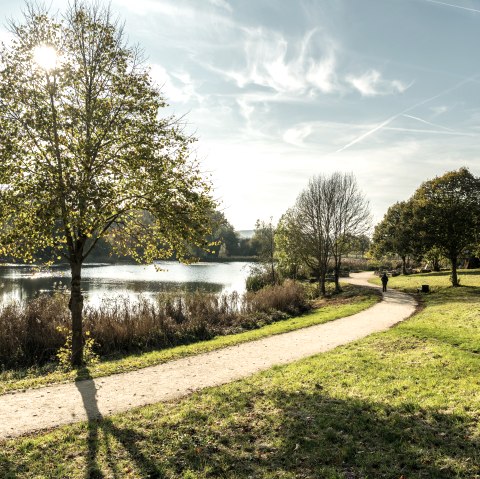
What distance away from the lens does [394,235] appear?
5228 cm

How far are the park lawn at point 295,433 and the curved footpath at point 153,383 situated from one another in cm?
73

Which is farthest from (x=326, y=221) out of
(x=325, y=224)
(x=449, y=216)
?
(x=449, y=216)

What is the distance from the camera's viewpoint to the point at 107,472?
611cm

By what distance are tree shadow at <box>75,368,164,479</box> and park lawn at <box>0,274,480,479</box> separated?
19 millimetres

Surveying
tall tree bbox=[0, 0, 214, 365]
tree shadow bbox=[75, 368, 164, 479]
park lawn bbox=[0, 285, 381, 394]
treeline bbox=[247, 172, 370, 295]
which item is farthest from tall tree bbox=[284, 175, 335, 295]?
tree shadow bbox=[75, 368, 164, 479]

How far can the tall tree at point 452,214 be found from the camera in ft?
104

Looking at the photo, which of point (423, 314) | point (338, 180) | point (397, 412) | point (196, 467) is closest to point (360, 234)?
point (338, 180)

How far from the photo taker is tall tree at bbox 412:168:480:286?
31656 millimetres

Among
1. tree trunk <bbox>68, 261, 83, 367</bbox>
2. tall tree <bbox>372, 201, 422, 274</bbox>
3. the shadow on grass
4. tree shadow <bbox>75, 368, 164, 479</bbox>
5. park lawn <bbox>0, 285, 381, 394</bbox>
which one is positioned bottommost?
park lawn <bbox>0, 285, 381, 394</bbox>

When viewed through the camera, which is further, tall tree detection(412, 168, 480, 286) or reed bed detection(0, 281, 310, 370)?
tall tree detection(412, 168, 480, 286)

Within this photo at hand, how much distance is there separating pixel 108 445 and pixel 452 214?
1263 inches

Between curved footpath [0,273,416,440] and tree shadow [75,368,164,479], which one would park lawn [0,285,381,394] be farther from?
tree shadow [75,368,164,479]

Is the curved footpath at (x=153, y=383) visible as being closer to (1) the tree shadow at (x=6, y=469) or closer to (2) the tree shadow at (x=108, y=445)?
(2) the tree shadow at (x=108, y=445)

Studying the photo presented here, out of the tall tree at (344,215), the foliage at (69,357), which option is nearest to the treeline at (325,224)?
the tall tree at (344,215)
